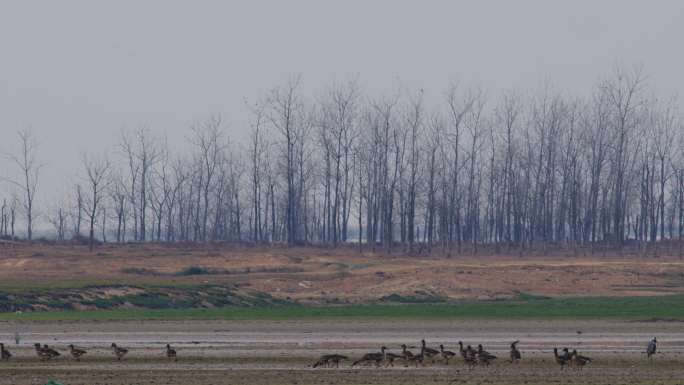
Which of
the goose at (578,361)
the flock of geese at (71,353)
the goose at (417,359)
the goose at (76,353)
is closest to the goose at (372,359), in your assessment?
the goose at (417,359)

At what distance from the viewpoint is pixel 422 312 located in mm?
47344

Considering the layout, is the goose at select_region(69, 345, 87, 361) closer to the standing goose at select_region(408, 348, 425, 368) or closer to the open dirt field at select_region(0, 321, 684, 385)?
the open dirt field at select_region(0, 321, 684, 385)

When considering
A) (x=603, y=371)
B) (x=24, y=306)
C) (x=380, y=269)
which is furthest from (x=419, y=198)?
(x=603, y=371)

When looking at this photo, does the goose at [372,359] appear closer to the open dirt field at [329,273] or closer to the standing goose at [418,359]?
the standing goose at [418,359]

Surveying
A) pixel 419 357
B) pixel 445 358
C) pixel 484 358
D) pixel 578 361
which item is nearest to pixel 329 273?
Result: pixel 445 358

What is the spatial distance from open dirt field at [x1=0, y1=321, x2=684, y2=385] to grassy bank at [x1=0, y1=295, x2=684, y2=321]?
207cm

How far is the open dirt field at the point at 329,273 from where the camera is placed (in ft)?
194

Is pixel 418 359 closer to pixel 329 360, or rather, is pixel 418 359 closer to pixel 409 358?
pixel 409 358

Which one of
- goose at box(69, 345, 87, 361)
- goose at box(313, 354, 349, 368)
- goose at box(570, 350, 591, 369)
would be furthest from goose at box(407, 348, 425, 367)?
goose at box(69, 345, 87, 361)

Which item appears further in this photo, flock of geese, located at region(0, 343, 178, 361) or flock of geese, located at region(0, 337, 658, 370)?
flock of geese, located at region(0, 343, 178, 361)

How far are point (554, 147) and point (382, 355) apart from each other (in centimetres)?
7705

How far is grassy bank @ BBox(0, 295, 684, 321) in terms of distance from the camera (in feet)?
147

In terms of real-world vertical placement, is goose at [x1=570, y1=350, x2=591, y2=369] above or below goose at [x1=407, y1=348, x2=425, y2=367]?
above

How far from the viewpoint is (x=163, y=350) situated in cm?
3253
